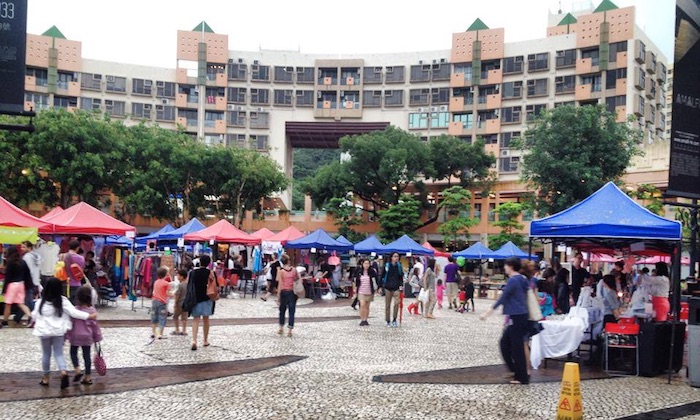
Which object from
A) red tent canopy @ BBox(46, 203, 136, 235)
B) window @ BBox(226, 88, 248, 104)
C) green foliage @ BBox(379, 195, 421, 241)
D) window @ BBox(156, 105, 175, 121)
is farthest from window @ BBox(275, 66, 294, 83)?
red tent canopy @ BBox(46, 203, 136, 235)

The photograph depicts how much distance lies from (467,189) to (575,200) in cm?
1315

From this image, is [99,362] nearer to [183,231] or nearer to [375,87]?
[183,231]

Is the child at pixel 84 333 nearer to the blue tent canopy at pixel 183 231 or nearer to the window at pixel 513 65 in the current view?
the blue tent canopy at pixel 183 231

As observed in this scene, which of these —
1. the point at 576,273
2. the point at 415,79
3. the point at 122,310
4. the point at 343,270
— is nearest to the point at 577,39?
the point at 415,79

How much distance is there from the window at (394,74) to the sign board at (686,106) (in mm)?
49739

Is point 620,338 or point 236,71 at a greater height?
point 236,71

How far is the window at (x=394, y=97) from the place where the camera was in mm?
60250

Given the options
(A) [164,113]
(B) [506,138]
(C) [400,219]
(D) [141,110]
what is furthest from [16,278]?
(D) [141,110]

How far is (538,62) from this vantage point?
55469 millimetres

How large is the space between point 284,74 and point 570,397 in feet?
185

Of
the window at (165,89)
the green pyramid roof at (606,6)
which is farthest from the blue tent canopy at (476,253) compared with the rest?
the window at (165,89)

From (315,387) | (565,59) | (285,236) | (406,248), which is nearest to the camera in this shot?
(315,387)

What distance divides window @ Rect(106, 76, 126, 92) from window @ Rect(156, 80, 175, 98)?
2793mm

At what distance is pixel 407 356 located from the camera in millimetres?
12234
